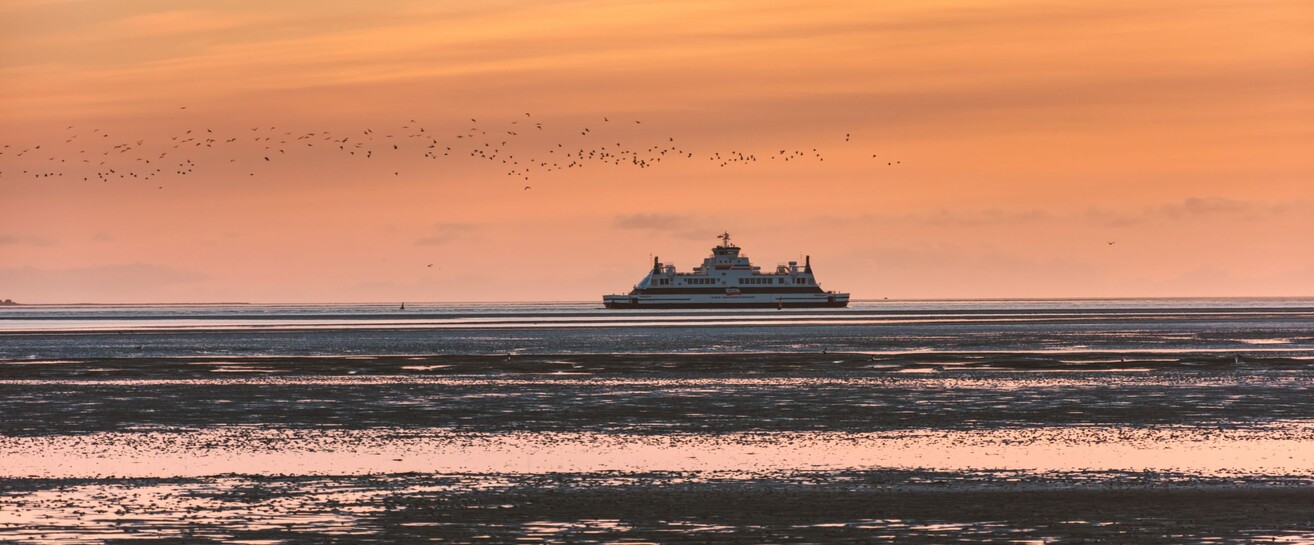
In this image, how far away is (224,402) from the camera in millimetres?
38156

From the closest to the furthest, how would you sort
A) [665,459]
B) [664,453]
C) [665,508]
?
[665,508], [665,459], [664,453]

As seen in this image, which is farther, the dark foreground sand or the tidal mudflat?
the tidal mudflat

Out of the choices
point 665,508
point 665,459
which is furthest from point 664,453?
point 665,508

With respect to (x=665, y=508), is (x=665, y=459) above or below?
above

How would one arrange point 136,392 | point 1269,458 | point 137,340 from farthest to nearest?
point 137,340, point 136,392, point 1269,458

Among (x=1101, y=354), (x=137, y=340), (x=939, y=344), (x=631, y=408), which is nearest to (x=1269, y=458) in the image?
(x=631, y=408)

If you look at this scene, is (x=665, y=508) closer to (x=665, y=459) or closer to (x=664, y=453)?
(x=665, y=459)

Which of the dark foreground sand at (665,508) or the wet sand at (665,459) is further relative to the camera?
the wet sand at (665,459)

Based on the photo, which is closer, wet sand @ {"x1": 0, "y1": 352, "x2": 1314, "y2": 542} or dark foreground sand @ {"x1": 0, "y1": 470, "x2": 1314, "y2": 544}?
dark foreground sand @ {"x1": 0, "y1": 470, "x2": 1314, "y2": 544}

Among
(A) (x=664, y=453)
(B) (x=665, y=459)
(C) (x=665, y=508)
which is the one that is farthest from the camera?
(A) (x=664, y=453)

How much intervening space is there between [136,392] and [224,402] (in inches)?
187

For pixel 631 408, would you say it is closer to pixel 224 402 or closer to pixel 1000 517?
Result: pixel 224 402

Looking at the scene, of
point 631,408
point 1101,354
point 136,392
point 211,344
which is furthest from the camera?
point 211,344

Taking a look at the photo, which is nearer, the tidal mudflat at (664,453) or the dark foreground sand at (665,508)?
the dark foreground sand at (665,508)
